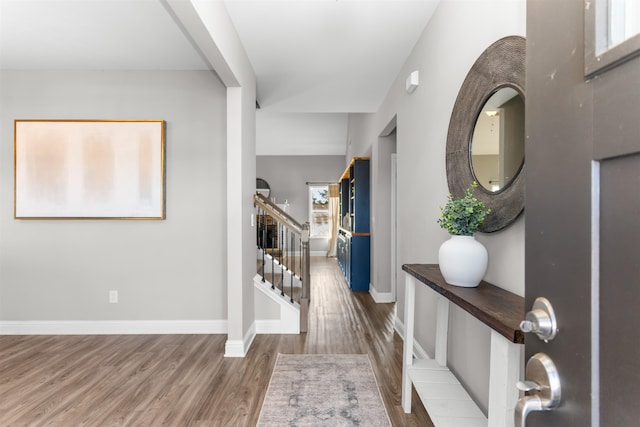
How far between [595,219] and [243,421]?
201 centimetres

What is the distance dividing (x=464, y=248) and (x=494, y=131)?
0.57m

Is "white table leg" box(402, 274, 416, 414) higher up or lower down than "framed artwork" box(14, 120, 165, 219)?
lower down

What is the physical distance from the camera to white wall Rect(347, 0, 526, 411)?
1.52 m

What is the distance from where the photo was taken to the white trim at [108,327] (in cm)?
328

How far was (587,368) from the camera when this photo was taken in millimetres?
449

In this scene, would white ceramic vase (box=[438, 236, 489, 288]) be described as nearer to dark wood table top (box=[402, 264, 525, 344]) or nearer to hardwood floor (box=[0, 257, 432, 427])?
dark wood table top (box=[402, 264, 525, 344])

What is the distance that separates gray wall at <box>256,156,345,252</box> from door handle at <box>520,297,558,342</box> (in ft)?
29.7

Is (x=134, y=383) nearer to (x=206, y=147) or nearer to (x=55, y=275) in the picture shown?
(x=55, y=275)

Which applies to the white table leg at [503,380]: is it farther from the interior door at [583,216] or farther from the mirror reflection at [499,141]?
the mirror reflection at [499,141]

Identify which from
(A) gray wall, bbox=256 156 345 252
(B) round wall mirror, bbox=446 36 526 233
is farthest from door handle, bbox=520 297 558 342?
(A) gray wall, bbox=256 156 345 252

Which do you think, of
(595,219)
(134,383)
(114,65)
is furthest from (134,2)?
(595,219)

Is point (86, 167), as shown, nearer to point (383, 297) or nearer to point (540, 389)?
point (383, 297)

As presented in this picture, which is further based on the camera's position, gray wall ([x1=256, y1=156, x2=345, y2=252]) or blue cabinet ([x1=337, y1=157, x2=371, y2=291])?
gray wall ([x1=256, y1=156, x2=345, y2=252])

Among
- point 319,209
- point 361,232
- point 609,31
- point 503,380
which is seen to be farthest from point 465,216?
point 319,209
